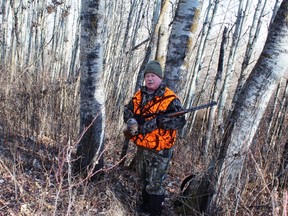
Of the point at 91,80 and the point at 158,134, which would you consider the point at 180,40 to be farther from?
the point at 158,134

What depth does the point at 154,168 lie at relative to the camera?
12.1 feet

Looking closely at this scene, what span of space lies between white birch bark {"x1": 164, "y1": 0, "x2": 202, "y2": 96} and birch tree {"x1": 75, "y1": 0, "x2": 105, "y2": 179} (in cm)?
100

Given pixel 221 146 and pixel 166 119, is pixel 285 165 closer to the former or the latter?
pixel 221 146

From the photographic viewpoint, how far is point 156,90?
3.53 metres

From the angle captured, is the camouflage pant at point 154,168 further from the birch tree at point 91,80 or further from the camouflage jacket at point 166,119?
the birch tree at point 91,80

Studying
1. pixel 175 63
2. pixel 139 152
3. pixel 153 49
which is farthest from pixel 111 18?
pixel 139 152

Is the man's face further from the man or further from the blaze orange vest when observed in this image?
the blaze orange vest

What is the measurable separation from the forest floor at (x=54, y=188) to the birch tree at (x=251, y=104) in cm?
93

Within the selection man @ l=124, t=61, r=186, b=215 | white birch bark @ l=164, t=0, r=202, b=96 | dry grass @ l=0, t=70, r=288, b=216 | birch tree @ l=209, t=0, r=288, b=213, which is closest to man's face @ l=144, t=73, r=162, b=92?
man @ l=124, t=61, r=186, b=215

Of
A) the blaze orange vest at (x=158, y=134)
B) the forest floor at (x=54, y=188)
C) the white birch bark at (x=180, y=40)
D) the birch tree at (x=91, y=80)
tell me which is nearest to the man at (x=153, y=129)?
the blaze orange vest at (x=158, y=134)

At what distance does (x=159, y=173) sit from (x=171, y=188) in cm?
120

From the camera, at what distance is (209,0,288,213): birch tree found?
9.96ft

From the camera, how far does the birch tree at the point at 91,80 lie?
149 inches

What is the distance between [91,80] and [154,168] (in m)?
1.23
